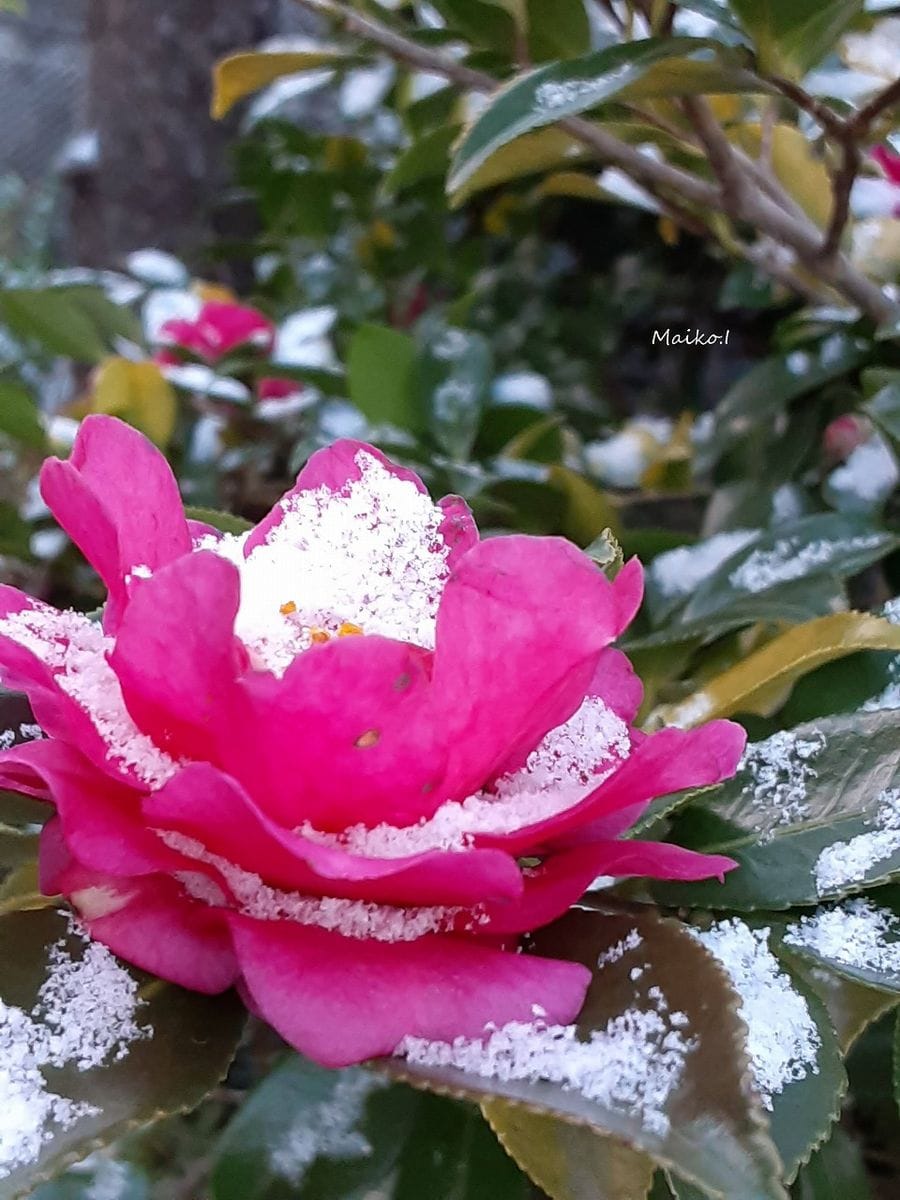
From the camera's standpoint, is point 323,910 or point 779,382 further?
point 779,382

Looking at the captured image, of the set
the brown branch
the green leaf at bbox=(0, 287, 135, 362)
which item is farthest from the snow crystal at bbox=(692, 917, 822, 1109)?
the green leaf at bbox=(0, 287, 135, 362)

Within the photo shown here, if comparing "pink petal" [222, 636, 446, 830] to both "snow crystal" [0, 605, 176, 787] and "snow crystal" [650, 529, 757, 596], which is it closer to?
"snow crystal" [0, 605, 176, 787]

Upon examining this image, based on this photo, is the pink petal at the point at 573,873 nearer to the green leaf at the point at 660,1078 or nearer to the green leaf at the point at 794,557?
the green leaf at the point at 660,1078

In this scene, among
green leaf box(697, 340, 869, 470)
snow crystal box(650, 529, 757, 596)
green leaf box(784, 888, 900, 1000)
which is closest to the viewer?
green leaf box(784, 888, 900, 1000)

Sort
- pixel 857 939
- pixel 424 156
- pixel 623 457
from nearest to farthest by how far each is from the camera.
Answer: pixel 857 939
pixel 424 156
pixel 623 457

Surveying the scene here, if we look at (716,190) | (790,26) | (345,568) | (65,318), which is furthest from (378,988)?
Answer: (65,318)

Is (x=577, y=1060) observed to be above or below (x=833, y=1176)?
above

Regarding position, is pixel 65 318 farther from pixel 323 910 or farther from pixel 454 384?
pixel 323 910

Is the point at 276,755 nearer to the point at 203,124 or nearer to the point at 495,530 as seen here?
the point at 495,530
